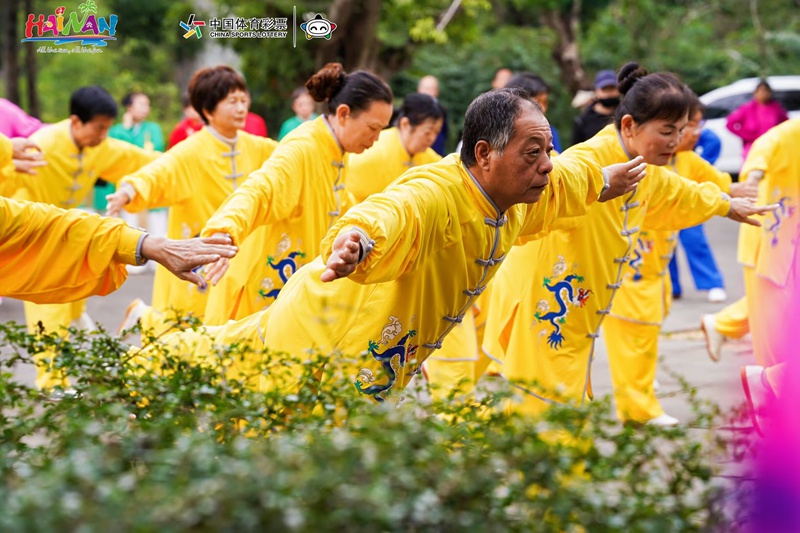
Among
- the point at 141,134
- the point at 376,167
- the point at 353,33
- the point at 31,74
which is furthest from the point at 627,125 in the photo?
the point at 31,74

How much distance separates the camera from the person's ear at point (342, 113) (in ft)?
18.0

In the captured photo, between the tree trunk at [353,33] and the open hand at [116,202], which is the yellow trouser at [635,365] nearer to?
the open hand at [116,202]

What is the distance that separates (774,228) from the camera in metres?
6.80

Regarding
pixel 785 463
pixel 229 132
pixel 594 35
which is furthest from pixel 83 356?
pixel 594 35

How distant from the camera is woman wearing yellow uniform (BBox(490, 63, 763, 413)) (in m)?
5.05

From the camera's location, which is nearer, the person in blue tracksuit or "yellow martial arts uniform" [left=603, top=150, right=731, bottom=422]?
"yellow martial arts uniform" [left=603, top=150, right=731, bottom=422]

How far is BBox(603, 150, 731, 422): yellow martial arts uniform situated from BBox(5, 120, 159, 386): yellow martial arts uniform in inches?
136

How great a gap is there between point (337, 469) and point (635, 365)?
14.6ft

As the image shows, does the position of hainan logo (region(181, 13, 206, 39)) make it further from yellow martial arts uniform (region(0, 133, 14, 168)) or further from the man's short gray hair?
the man's short gray hair

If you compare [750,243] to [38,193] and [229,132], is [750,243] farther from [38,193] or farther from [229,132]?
[38,193]

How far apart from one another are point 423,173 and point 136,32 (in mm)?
18211

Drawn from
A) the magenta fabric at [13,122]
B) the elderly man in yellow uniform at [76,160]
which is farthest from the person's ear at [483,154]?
the magenta fabric at [13,122]

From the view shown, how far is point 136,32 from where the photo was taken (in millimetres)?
20781

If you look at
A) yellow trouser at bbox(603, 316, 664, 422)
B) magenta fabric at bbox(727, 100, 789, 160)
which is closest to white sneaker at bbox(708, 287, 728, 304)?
magenta fabric at bbox(727, 100, 789, 160)
